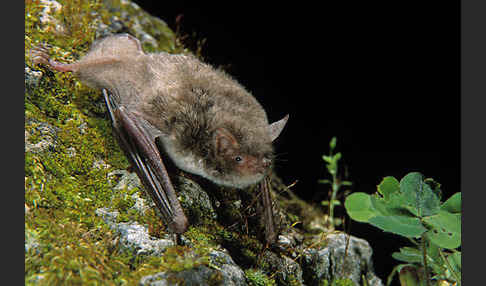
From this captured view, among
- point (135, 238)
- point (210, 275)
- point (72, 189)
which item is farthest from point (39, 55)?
point (210, 275)

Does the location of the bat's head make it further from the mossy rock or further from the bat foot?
the bat foot

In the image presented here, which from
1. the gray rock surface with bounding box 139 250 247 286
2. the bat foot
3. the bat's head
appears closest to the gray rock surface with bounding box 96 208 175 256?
the gray rock surface with bounding box 139 250 247 286

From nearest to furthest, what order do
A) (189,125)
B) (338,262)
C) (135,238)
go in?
(135,238) → (189,125) → (338,262)

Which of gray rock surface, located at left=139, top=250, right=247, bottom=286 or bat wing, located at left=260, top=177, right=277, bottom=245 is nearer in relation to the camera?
gray rock surface, located at left=139, top=250, right=247, bottom=286

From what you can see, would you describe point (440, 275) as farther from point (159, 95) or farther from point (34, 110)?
point (34, 110)

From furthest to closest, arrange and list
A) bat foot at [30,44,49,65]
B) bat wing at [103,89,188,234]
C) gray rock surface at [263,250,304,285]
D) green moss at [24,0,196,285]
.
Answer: bat foot at [30,44,49,65] < gray rock surface at [263,250,304,285] < bat wing at [103,89,188,234] < green moss at [24,0,196,285]

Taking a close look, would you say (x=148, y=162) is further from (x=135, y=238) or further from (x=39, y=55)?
(x=39, y=55)

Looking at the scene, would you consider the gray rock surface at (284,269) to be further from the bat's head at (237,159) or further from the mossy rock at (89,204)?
the bat's head at (237,159)

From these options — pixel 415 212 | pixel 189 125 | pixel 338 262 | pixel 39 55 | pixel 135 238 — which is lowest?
pixel 338 262
